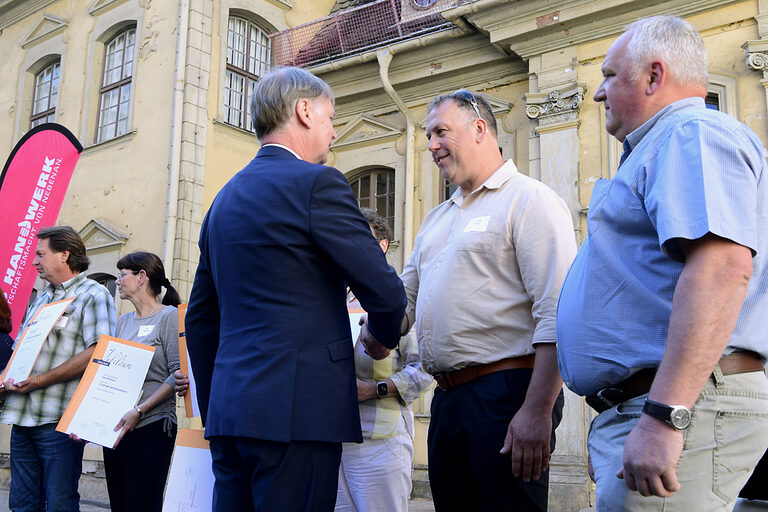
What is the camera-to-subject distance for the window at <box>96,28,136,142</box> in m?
12.6

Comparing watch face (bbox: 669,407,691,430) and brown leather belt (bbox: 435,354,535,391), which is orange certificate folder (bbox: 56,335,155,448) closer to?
brown leather belt (bbox: 435,354,535,391)

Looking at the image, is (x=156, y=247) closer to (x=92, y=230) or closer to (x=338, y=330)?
(x=92, y=230)

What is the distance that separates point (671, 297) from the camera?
1819 millimetres

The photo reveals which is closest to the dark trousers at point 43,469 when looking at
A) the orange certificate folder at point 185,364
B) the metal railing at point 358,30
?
the orange certificate folder at point 185,364

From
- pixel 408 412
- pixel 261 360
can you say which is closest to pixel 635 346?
pixel 261 360

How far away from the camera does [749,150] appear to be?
180cm

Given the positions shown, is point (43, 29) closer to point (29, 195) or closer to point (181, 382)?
point (29, 195)

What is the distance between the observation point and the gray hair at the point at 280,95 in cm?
245

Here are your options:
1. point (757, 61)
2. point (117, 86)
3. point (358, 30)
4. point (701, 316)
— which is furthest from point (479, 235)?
point (117, 86)

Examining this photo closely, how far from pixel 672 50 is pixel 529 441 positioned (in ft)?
4.17

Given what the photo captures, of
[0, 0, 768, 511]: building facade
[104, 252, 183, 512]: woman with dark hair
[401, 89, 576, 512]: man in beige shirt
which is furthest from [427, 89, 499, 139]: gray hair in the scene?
[0, 0, 768, 511]: building facade

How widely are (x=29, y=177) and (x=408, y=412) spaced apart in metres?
6.03

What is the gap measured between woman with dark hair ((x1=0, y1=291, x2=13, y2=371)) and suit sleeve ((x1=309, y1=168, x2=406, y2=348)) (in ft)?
13.5

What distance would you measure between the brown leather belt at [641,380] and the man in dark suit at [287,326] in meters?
0.67
